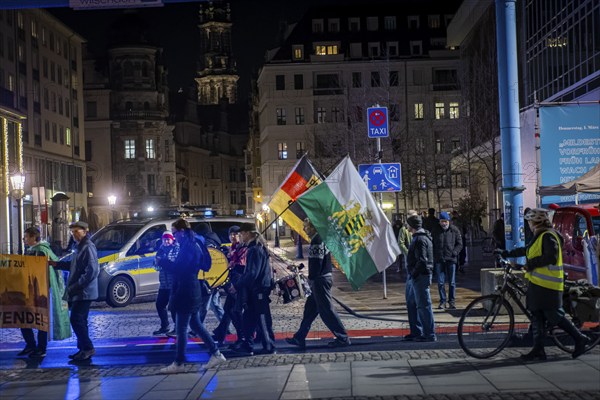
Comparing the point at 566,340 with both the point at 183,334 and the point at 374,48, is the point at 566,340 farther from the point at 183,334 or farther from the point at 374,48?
the point at 374,48

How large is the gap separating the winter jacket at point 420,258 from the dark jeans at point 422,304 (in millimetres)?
90

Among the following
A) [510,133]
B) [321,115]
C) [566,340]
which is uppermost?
[321,115]

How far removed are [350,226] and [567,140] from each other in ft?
23.8

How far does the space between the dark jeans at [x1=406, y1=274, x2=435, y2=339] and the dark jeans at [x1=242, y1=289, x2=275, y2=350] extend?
2.15 meters

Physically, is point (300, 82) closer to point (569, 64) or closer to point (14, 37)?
point (14, 37)

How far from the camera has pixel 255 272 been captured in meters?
11.7

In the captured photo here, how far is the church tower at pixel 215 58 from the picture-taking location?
16575 centimetres

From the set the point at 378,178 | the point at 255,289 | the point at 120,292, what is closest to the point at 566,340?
the point at 255,289

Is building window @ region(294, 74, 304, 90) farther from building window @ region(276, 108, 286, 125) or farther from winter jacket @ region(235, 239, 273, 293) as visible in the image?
winter jacket @ region(235, 239, 273, 293)

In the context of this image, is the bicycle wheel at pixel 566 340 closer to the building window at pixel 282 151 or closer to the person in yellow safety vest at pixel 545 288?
the person in yellow safety vest at pixel 545 288

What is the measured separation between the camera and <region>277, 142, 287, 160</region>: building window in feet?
275

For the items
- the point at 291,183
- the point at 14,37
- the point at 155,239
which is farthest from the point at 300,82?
the point at 291,183

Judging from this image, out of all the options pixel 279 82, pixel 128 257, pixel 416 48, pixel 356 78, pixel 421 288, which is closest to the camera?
pixel 421 288

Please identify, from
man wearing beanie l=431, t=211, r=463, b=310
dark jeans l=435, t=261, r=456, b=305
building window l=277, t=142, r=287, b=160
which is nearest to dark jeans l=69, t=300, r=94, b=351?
dark jeans l=435, t=261, r=456, b=305
